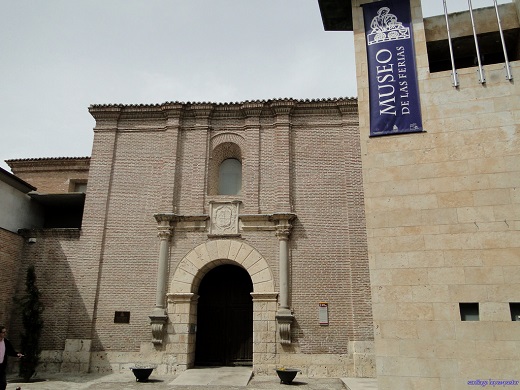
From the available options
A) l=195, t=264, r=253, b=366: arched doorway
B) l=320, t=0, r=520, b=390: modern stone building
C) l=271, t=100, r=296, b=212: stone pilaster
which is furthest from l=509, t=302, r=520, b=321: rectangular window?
l=195, t=264, r=253, b=366: arched doorway

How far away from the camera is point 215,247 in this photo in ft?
44.9

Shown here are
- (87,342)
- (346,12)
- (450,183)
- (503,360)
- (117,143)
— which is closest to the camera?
(503,360)

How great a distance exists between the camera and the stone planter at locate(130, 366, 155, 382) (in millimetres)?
11708

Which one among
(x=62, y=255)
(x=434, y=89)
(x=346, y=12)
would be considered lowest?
(x=62, y=255)

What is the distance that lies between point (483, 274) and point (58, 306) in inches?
463

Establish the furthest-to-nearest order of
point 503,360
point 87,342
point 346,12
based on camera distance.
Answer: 1. point 87,342
2. point 346,12
3. point 503,360

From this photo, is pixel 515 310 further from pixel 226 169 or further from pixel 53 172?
pixel 53 172

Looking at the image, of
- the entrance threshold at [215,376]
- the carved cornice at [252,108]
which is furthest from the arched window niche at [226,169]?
the entrance threshold at [215,376]

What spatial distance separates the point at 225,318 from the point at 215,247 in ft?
7.77

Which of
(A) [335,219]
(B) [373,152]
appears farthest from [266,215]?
(B) [373,152]

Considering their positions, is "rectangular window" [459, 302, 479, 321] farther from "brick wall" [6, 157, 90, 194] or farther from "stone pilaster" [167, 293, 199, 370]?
"brick wall" [6, 157, 90, 194]

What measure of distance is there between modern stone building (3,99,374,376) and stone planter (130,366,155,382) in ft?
3.05

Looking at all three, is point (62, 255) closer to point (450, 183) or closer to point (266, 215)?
point (266, 215)

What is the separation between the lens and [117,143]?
50.4ft
